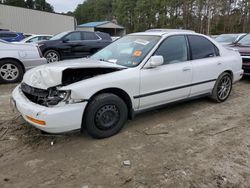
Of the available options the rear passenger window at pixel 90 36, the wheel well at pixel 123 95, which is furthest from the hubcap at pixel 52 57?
the wheel well at pixel 123 95

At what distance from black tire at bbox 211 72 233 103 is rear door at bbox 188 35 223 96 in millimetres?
150

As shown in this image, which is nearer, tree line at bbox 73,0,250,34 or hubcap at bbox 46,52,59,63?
hubcap at bbox 46,52,59,63

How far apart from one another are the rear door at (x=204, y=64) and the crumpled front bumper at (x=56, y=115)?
7.39ft

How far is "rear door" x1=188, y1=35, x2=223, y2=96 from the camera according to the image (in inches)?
153

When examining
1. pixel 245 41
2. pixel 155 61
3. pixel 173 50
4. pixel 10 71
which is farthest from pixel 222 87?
pixel 10 71

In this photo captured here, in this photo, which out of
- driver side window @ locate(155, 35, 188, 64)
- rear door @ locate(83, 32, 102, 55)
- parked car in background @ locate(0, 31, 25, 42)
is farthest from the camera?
parked car in background @ locate(0, 31, 25, 42)

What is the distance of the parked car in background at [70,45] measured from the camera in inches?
331

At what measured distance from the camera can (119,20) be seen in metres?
60.7

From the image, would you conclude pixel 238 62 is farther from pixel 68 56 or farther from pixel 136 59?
pixel 68 56

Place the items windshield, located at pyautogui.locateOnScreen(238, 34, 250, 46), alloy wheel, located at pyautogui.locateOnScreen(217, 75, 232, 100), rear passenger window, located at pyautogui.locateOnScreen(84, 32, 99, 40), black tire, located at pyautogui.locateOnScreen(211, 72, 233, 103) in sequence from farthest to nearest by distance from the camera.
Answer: rear passenger window, located at pyautogui.locateOnScreen(84, 32, 99, 40) < windshield, located at pyautogui.locateOnScreen(238, 34, 250, 46) < alloy wheel, located at pyautogui.locateOnScreen(217, 75, 232, 100) < black tire, located at pyautogui.locateOnScreen(211, 72, 233, 103)

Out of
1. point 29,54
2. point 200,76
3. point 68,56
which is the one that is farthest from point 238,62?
point 68,56

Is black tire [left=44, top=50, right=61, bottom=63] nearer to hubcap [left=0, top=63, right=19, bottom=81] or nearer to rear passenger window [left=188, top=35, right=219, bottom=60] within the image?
hubcap [left=0, top=63, right=19, bottom=81]

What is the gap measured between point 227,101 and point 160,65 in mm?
2336

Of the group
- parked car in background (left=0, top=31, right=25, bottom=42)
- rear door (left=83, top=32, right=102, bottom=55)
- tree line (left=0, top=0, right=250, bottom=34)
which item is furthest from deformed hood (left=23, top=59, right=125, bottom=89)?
tree line (left=0, top=0, right=250, bottom=34)
